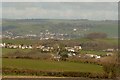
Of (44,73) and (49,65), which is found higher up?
(49,65)

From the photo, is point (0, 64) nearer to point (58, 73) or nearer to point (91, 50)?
point (58, 73)

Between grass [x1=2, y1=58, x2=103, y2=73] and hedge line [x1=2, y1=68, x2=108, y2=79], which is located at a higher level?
grass [x1=2, y1=58, x2=103, y2=73]

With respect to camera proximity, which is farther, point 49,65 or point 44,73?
point 49,65

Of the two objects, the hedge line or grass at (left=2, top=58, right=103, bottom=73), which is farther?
grass at (left=2, top=58, right=103, bottom=73)

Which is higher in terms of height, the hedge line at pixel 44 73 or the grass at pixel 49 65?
the grass at pixel 49 65

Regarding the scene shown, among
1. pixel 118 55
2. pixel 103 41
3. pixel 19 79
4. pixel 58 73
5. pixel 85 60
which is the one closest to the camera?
pixel 19 79

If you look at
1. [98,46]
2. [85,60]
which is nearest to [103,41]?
[98,46]

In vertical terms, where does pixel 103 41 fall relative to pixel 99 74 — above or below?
above

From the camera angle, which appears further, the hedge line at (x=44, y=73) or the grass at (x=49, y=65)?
the grass at (x=49, y=65)
